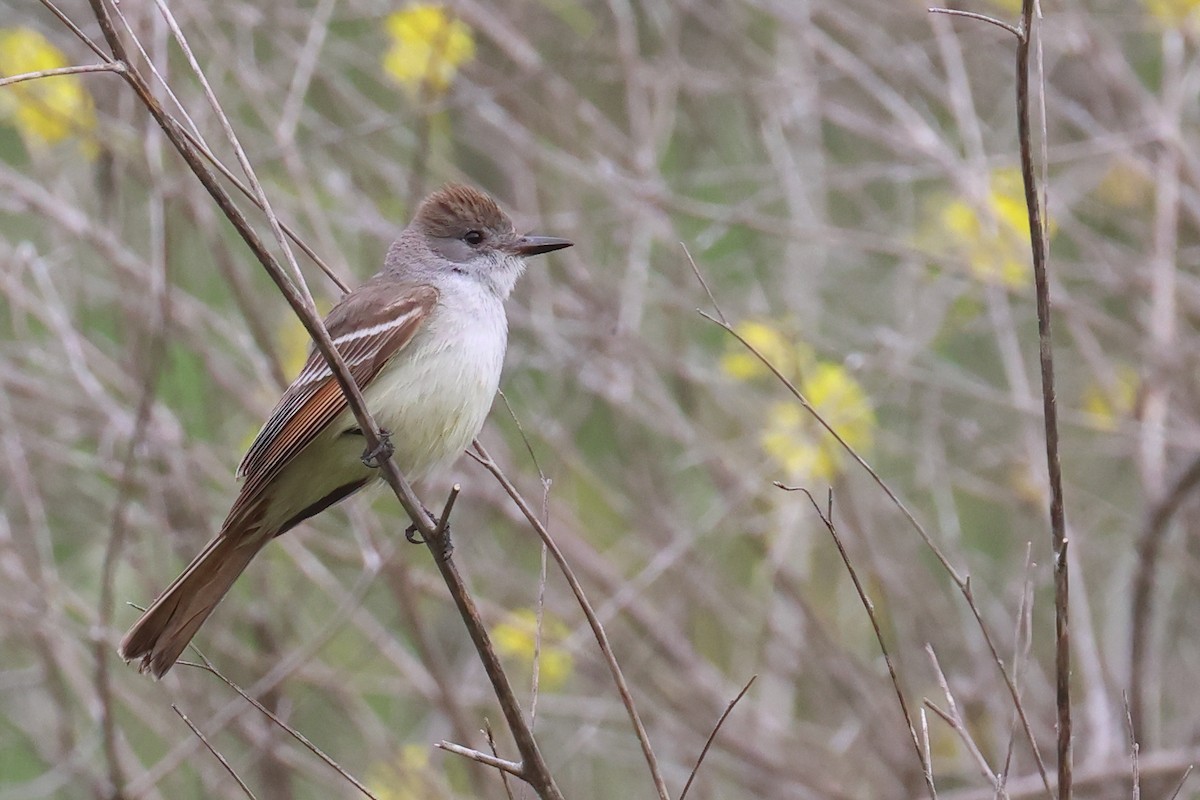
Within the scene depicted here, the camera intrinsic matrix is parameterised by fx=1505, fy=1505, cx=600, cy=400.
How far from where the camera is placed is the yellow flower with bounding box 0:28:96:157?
5047mm

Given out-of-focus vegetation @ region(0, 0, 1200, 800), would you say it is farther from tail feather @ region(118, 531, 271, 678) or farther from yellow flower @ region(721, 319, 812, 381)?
tail feather @ region(118, 531, 271, 678)

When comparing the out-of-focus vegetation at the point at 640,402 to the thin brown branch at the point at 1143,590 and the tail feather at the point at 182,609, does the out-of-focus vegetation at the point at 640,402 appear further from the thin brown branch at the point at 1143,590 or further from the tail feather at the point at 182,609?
the tail feather at the point at 182,609

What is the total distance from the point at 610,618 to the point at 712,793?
2.65ft

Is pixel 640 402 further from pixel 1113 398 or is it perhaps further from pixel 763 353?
pixel 1113 398

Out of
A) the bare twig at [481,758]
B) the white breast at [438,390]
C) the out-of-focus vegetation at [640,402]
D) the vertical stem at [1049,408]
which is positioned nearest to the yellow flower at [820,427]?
the out-of-focus vegetation at [640,402]

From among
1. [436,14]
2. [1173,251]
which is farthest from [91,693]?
[1173,251]

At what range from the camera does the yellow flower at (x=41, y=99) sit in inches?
199

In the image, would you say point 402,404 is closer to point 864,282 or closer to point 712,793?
point 712,793

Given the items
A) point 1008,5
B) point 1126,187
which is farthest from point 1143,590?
point 1008,5

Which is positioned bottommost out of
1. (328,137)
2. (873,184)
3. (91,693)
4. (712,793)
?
(712,793)

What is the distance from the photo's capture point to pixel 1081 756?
521 centimetres

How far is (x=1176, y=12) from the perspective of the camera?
564 cm

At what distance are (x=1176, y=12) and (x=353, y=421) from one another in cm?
368

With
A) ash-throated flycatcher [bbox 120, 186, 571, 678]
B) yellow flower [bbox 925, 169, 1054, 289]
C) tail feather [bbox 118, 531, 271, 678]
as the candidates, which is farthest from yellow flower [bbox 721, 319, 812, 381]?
tail feather [bbox 118, 531, 271, 678]
